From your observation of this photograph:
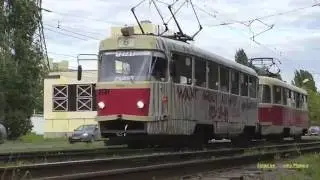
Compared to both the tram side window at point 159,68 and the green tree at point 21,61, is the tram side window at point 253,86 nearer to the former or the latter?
the tram side window at point 159,68

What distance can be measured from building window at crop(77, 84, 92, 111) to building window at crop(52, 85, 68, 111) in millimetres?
1170

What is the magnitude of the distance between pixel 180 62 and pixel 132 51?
63.6 inches

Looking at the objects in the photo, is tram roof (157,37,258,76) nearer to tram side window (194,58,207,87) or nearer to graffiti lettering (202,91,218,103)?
tram side window (194,58,207,87)

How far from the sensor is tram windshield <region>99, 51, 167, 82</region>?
17.7 metres

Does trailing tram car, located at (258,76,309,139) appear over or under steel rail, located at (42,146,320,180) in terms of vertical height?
over

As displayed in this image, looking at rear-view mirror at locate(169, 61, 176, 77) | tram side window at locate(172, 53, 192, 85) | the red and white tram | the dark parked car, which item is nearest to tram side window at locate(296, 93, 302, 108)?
the dark parked car

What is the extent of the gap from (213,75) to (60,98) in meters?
38.0

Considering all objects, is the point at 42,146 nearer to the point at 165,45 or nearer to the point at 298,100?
the point at 165,45

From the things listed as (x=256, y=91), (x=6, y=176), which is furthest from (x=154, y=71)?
(x=256, y=91)

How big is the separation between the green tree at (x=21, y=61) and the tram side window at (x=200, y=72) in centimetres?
2303

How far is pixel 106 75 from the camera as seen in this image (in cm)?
1805

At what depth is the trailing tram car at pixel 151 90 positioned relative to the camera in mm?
17422

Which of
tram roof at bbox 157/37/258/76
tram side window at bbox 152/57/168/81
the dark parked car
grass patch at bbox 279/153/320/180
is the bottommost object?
grass patch at bbox 279/153/320/180

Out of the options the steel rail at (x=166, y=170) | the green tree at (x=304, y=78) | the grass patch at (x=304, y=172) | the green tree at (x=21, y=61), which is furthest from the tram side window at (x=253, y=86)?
the green tree at (x=304, y=78)
